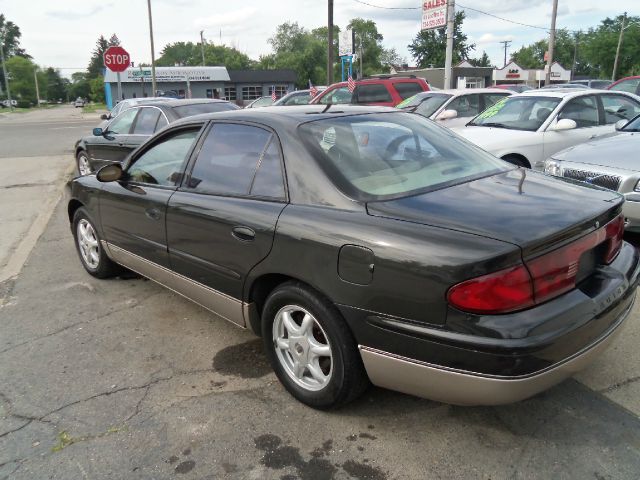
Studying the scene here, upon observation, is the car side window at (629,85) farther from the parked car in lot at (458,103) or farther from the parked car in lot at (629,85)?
the parked car in lot at (458,103)

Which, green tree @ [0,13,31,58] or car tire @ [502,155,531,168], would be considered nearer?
car tire @ [502,155,531,168]

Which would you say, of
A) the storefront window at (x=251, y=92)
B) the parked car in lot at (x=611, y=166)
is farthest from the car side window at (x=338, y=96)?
the storefront window at (x=251, y=92)

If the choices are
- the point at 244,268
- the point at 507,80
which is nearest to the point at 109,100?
the point at 507,80

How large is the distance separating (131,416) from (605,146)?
521cm

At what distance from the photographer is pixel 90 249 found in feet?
16.1

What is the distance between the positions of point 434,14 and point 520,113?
48.8 feet

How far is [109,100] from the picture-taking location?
5459 centimetres

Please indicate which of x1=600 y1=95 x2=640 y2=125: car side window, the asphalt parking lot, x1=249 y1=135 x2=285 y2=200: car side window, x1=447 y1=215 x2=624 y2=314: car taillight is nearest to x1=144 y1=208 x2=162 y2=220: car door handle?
the asphalt parking lot

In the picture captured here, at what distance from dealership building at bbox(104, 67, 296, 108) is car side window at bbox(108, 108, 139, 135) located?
38.7m

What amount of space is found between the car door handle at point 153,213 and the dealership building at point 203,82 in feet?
147

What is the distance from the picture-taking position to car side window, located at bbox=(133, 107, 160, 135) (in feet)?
26.8

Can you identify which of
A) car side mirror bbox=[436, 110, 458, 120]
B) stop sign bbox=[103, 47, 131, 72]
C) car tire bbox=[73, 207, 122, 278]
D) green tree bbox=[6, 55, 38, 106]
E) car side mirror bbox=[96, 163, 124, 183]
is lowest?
car tire bbox=[73, 207, 122, 278]

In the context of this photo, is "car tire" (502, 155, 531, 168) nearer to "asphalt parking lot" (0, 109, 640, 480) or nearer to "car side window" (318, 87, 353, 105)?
"asphalt parking lot" (0, 109, 640, 480)

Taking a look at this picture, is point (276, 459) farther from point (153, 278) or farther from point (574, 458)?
point (153, 278)
